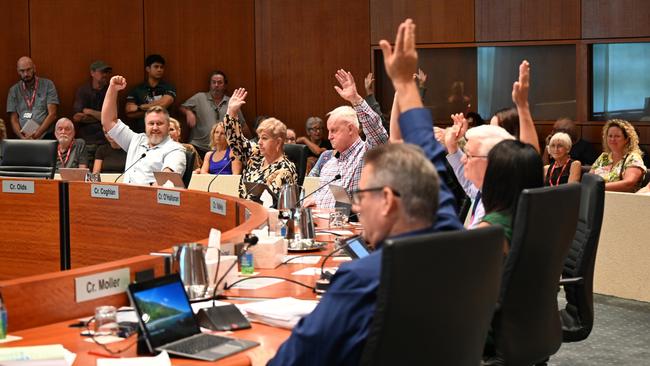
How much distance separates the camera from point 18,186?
6254 millimetres

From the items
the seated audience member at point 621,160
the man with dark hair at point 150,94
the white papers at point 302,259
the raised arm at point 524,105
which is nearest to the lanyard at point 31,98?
the man with dark hair at point 150,94

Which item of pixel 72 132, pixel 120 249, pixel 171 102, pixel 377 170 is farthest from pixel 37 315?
pixel 171 102

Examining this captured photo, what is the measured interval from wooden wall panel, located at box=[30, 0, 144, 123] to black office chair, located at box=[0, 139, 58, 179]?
10.2 ft

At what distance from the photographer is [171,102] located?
34.3 ft

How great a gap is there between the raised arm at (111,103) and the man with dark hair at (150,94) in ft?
11.7

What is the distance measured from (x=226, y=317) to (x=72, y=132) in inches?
256

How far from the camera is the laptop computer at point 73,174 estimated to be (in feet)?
21.7

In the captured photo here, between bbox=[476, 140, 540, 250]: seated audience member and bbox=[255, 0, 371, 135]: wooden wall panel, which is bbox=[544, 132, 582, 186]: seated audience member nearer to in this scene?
bbox=[255, 0, 371, 135]: wooden wall panel

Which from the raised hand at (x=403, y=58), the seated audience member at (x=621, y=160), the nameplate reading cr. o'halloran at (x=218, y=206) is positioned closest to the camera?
the raised hand at (x=403, y=58)

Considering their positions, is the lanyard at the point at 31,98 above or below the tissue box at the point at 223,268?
above

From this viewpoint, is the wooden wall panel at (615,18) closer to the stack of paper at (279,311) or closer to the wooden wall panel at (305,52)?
the wooden wall panel at (305,52)

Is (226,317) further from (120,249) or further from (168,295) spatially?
(120,249)

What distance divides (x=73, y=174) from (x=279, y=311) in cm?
408

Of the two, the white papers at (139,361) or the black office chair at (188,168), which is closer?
the white papers at (139,361)
